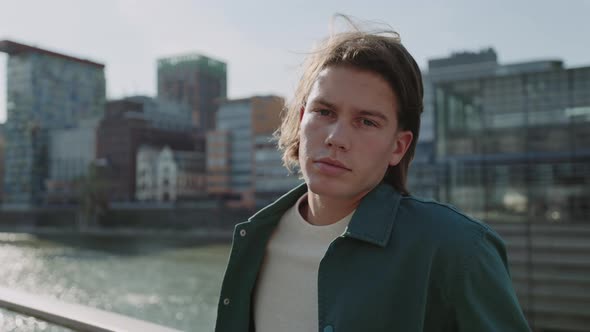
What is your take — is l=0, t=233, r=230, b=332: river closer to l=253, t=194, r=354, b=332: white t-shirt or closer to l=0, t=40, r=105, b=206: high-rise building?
l=253, t=194, r=354, b=332: white t-shirt

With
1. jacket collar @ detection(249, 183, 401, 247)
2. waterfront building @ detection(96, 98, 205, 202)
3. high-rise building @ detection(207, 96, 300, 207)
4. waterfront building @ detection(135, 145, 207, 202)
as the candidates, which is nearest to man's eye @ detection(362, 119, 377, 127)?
jacket collar @ detection(249, 183, 401, 247)

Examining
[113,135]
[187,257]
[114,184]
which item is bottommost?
[187,257]

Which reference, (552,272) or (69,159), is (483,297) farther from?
(69,159)

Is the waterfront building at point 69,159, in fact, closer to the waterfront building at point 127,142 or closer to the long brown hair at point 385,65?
the waterfront building at point 127,142

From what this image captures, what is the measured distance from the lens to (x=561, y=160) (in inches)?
688

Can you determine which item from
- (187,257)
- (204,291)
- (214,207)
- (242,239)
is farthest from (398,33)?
(214,207)

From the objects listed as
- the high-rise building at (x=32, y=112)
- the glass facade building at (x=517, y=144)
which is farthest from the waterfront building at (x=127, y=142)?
the glass facade building at (x=517, y=144)

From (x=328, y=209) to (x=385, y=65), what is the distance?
34 cm

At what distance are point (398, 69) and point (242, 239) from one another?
22.7 inches

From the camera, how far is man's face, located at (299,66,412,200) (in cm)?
124

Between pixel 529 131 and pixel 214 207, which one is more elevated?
pixel 529 131

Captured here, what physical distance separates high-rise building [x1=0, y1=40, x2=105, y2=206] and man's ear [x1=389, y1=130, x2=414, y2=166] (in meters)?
74.0

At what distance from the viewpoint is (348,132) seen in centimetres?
123

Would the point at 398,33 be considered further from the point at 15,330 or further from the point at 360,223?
the point at 15,330
